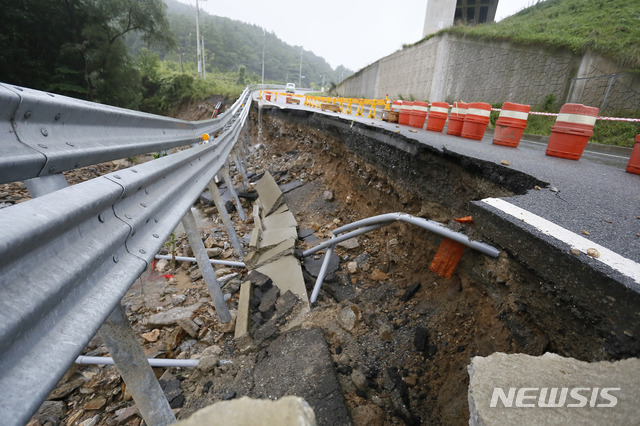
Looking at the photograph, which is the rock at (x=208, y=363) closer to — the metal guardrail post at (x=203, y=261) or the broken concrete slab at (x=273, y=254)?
the metal guardrail post at (x=203, y=261)

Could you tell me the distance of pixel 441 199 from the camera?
3.38 metres

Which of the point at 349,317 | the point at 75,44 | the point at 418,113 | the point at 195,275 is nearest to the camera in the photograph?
the point at 349,317

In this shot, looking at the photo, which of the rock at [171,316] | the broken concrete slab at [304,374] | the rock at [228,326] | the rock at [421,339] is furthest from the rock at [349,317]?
the rock at [171,316]

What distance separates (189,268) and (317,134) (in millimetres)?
4772

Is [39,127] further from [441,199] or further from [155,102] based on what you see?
[155,102]

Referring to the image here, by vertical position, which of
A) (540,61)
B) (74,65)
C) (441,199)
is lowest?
(441,199)

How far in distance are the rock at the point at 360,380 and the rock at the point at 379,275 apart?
137 cm

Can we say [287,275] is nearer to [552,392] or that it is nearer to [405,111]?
[552,392]

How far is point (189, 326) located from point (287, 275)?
1298mm

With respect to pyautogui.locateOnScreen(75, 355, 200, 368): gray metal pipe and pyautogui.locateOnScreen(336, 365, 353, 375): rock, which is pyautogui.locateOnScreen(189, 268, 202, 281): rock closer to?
pyautogui.locateOnScreen(75, 355, 200, 368): gray metal pipe

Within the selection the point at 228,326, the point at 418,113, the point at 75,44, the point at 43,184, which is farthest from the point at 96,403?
the point at 75,44

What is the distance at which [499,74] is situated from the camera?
50.4 feet

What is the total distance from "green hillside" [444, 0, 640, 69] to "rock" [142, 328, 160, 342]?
53.2 ft

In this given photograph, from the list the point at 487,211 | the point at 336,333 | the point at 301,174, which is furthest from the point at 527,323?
the point at 301,174
